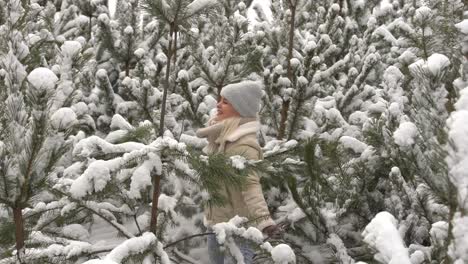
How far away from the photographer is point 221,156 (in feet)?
7.68

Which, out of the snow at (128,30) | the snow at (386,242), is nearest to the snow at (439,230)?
the snow at (386,242)

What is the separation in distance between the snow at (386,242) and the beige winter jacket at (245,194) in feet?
4.87

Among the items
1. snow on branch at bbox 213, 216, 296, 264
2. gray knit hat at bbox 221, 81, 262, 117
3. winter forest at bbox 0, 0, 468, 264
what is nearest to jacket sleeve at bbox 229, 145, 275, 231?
winter forest at bbox 0, 0, 468, 264

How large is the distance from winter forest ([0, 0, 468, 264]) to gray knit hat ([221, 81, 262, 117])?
0.35 metres

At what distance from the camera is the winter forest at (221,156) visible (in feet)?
5.68

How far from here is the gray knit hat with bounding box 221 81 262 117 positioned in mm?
3232

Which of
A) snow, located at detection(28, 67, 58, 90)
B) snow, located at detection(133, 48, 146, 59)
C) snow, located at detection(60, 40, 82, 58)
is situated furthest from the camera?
snow, located at detection(133, 48, 146, 59)

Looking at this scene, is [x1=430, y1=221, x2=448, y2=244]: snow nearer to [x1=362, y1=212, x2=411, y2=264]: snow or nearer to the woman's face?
[x1=362, y1=212, x2=411, y2=264]: snow

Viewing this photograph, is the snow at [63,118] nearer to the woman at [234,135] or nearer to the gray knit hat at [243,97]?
the woman at [234,135]

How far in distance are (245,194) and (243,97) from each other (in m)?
0.64

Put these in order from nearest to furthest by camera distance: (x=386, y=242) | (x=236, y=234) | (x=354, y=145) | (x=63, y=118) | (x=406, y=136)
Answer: (x=386, y=242) → (x=63, y=118) → (x=406, y=136) → (x=236, y=234) → (x=354, y=145)

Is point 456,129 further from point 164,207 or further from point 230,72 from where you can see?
point 230,72

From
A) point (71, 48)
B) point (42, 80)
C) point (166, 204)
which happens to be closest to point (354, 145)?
point (166, 204)

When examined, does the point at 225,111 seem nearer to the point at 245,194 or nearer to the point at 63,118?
the point at 245,194
